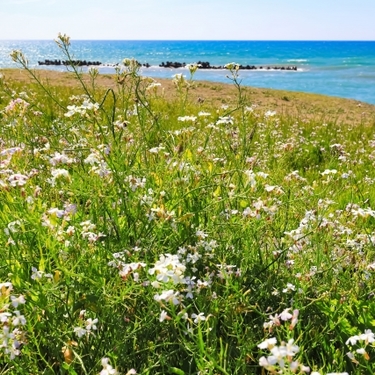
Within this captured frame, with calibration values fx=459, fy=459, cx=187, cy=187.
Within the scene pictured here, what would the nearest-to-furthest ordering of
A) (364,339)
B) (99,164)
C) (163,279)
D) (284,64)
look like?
(163,279)
(364,339)
(99,164)
(284,64)

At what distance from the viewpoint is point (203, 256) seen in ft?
7.98

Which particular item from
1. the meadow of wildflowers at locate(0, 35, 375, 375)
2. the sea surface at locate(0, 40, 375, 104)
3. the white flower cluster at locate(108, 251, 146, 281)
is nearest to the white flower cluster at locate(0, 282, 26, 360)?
the meadow of wildflowers at locate(0, 35, 375, 375)

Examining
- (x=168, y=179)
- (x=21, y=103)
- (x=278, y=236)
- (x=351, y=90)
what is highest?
(x=21, y=103)

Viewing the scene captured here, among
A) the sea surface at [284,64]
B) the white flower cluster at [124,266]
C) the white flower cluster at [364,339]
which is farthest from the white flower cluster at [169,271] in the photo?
the sea surface at [284,64]

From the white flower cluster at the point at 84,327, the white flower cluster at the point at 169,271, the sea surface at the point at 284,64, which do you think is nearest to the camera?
the white flower cluster at the point at 169,271

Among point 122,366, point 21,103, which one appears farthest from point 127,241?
point 21,103

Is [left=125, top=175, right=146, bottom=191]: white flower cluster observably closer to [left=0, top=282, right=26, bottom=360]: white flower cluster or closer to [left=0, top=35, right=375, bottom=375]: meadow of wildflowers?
[left=0, top=35, right=375, bottom=375]: meadow of wildflowers

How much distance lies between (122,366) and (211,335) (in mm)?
423

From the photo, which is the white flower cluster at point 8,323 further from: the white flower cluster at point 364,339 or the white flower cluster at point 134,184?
the white flower cluster at point 364,339

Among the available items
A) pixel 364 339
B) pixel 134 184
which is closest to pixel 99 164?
pixel 134 184

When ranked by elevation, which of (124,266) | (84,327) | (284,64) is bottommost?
(284,64)

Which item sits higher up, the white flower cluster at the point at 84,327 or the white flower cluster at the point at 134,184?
the white flower cluster at the point at 134,184

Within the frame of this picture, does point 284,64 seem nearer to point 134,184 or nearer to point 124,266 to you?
point 134,184

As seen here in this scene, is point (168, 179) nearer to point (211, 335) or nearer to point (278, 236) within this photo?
point (278, 236)
